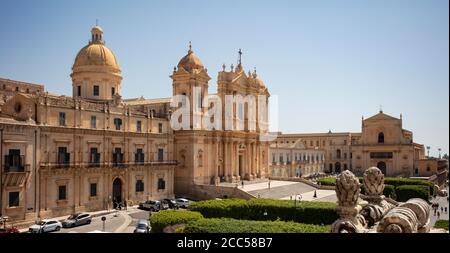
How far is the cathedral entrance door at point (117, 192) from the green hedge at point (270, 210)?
1288 centimetres

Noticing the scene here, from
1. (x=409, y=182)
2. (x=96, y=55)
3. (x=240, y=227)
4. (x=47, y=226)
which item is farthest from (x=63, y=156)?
(x=409, y=182)

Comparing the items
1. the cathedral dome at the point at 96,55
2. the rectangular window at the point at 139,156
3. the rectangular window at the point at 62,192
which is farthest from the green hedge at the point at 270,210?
the cathedral dome at the point at 96,55

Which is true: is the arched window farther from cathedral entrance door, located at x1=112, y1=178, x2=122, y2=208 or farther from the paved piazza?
cathedral entrance door, located at x1=112, y1=178, x2=122, y2=208

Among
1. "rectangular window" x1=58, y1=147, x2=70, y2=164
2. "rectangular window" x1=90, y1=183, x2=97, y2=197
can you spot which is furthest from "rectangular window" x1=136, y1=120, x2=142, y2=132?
"rectangular window" x1=58, y1=147, x2=70, y2=164

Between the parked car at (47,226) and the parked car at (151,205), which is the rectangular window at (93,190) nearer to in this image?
the parked car at (151,205)

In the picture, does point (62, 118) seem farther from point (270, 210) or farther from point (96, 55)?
point (270, 210)

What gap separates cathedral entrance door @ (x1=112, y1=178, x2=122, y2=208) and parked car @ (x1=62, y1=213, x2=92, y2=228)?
7.29m

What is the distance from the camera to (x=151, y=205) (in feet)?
142

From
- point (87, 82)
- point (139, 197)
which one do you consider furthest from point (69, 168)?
point (87, 82)

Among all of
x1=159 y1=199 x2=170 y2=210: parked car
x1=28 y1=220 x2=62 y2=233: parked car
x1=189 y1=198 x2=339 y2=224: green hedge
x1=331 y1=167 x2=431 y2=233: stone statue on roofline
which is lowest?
x1=159 y1=199 x2=170 y2=210: parked car

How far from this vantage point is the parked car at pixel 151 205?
141 feet

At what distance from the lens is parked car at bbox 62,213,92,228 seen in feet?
110

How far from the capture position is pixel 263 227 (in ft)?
66.4

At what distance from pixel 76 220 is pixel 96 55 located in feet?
71.5
